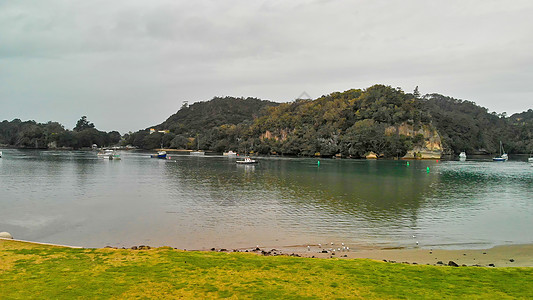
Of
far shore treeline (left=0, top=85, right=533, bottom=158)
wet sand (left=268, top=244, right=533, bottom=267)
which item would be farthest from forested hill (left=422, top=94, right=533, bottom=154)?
wet sand (left=268, top=244, right=533, bottom=267)

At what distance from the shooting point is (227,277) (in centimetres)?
918

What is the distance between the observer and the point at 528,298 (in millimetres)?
7852

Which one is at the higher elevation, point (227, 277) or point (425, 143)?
point (425, 143)

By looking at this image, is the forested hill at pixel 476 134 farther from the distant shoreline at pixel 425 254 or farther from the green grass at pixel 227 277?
the green grass at pixel 227 277

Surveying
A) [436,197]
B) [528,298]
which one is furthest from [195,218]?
[436,197]

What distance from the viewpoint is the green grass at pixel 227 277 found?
8.04 m

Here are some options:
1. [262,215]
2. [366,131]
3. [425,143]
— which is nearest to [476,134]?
[425,143]

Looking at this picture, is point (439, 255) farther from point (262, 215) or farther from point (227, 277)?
point (262, 215)

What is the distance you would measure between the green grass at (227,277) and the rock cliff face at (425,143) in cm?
12774

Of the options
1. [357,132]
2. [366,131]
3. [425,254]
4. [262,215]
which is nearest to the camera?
[425,254]

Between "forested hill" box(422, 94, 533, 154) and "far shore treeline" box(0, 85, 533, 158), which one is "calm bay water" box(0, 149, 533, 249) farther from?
"forested hill" box(422, 94, 533, 154)

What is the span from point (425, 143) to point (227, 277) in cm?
13678

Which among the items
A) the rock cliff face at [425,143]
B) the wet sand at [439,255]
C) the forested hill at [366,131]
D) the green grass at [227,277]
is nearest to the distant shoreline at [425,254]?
the wet sand at [439,255]

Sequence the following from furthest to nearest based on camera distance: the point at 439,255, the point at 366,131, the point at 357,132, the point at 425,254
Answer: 1. the point at 357,132
2. the point at 366,131
3. the point at 425,254
4. the point at 439,255
